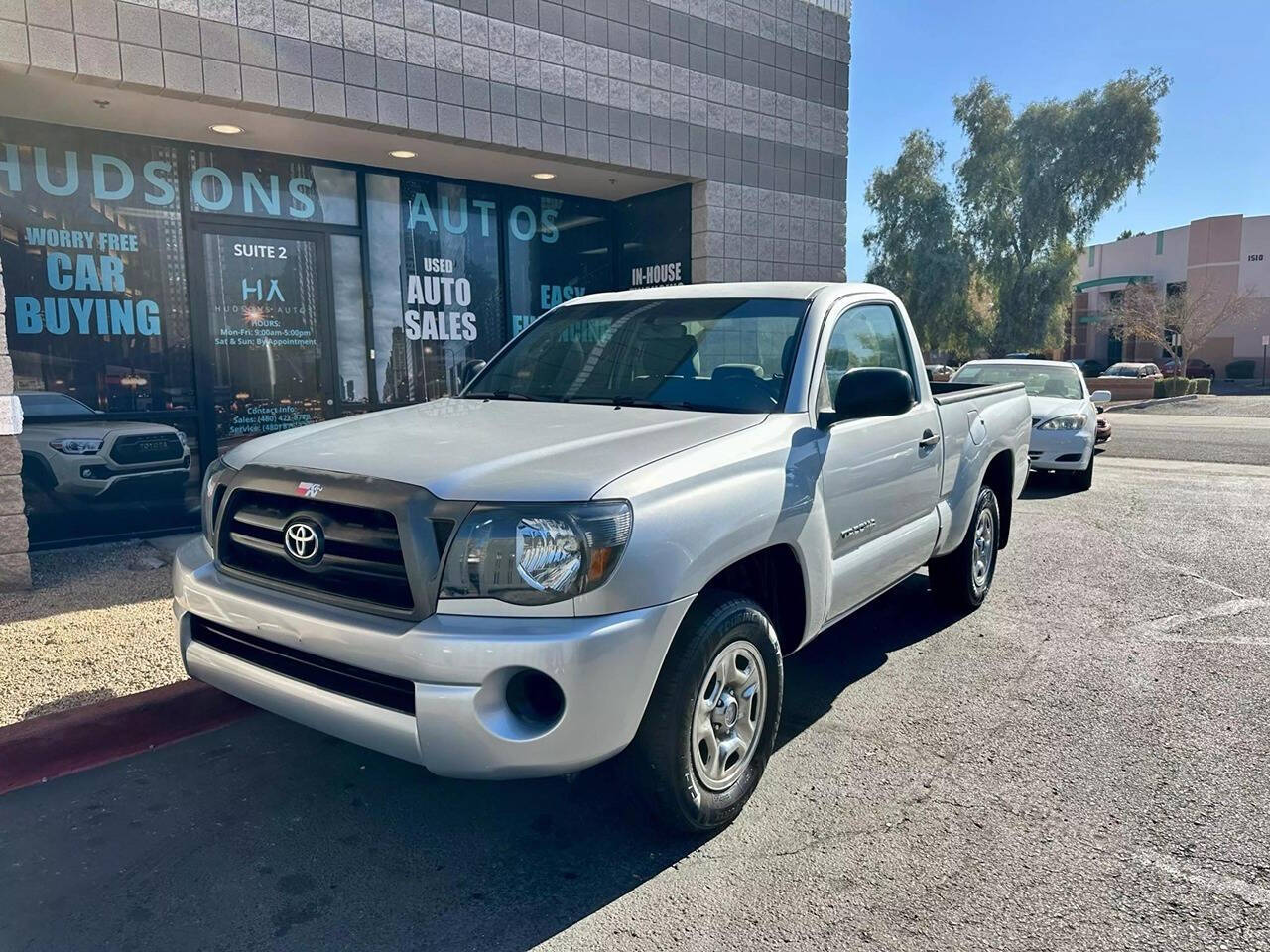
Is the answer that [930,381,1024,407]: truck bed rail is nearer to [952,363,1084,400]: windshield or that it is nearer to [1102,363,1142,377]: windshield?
[952,363,1084,400]: windshield

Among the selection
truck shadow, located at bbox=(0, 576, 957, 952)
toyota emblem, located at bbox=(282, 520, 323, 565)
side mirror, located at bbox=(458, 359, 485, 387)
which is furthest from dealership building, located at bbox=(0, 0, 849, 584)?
toyota emblem, located at bbox=(282, 520, 323, 565)

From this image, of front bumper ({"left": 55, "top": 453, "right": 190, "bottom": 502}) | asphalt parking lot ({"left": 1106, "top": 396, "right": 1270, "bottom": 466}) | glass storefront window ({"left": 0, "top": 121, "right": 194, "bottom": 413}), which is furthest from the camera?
asphalt parking lot ({"left": 1106, "top": 396, "right": 1270, "bottom": 466})

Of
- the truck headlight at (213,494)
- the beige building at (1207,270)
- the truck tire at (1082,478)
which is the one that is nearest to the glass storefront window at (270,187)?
the truck headlight at (213,494)

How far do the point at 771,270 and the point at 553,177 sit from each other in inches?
116

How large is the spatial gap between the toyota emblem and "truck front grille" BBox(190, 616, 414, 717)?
292mm

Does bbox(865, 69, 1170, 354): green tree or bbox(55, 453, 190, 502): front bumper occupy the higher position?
bbox(865, 69, 1170, 354): green tree

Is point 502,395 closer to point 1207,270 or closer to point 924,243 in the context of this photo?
point 924,243

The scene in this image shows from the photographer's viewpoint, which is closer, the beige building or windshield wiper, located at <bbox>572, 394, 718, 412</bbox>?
windshield wiper, located at <bbox>572, 394, 718, 412</bbox>

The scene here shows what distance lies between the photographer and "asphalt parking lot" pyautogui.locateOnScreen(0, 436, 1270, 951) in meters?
2.64

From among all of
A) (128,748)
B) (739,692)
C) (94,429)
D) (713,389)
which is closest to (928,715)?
(739,692)

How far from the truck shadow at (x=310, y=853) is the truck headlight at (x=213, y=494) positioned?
3.35 feet

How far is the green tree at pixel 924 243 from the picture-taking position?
108 ft

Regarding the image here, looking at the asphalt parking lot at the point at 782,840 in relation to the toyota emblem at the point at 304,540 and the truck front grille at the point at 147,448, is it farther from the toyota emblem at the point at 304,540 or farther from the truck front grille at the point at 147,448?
the truck front grille at the point at 147,448

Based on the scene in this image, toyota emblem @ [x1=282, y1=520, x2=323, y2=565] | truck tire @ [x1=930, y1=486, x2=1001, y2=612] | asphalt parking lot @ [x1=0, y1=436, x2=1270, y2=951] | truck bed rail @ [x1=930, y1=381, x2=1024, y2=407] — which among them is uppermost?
truck bed rail @ [x1=930, y1=381, x2=1024, y2=407]
